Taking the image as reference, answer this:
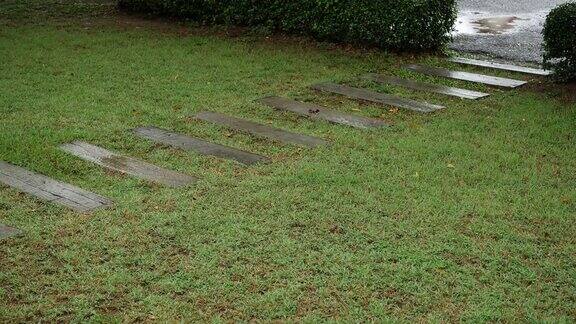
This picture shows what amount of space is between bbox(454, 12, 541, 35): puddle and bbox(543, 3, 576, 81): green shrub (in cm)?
321

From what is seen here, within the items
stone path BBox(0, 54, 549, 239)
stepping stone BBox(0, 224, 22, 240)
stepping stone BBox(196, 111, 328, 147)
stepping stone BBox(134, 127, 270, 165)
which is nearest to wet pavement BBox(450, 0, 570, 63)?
stone path BBox(0, 54, 549, 239)

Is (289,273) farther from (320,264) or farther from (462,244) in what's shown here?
(462,244)

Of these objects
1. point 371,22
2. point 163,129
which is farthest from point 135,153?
point 371,22

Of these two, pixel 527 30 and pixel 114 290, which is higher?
pixel 527 30

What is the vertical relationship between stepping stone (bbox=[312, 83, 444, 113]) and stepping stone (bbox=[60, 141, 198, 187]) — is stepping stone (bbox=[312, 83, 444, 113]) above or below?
above

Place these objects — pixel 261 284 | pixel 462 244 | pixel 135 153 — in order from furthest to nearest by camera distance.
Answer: pixel 135 153
pixel 462 244
pixel 261 284

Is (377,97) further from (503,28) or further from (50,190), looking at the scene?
(503,28)

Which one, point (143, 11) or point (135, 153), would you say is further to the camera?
point (143, 11)

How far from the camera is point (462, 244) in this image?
477cm

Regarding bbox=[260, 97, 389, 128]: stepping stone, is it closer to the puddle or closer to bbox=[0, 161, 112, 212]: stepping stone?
bbox=[0, 161, 112, 212]: stepping stone

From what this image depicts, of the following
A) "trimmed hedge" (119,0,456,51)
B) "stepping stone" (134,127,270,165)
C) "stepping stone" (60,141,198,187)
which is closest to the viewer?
"stepping stone" (60,141,198,187)

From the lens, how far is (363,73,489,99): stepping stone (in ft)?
28.2

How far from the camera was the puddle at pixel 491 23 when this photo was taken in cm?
1271

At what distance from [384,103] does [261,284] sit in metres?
4.44
